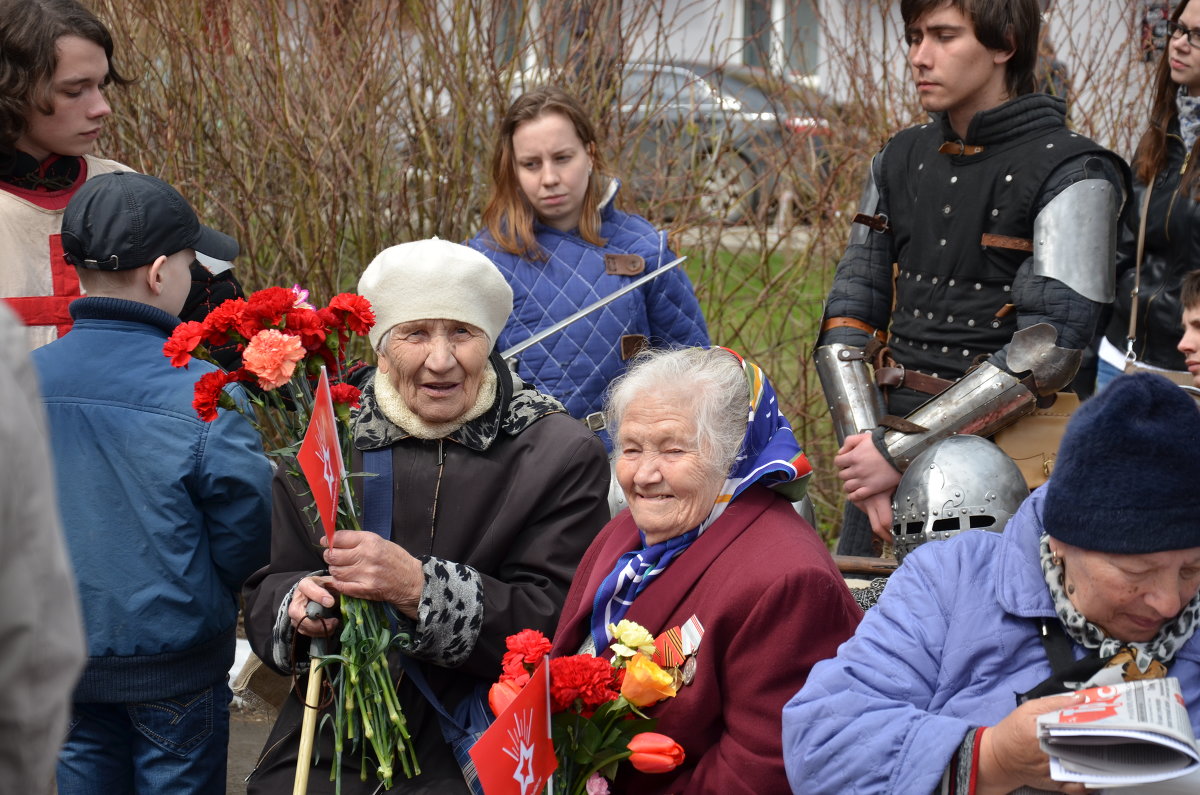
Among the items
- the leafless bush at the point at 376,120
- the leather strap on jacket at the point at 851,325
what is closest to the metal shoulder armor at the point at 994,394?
the leather strap on jacket at the point at 851,325

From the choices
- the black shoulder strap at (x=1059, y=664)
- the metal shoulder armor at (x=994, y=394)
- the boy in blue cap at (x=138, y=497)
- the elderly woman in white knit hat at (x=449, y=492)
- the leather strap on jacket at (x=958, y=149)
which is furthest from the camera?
the leather strap on jacket at (x=958, y=149)

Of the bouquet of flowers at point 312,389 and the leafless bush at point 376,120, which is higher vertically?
the leafless bush at point 376,120

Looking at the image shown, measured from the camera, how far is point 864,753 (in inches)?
92.4

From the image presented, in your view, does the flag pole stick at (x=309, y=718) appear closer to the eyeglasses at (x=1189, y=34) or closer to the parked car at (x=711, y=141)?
the eyeglasses at (x=1189, y=34)

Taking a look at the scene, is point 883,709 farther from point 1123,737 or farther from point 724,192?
point 724,192

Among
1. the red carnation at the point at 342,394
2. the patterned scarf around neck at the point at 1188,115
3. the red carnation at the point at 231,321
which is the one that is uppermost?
the patterned scarf around neck at the point at 1188,115

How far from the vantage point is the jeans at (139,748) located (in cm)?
323

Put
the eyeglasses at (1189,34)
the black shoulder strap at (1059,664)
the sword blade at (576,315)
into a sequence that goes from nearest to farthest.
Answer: the black shoulder strap at (1059,664) < the eyeglasses at (1189,34) < the sword blade at (576,315)

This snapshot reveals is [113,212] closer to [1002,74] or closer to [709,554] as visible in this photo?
[709,554]

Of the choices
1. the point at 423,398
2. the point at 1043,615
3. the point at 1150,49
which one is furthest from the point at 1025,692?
the point at 1150,49

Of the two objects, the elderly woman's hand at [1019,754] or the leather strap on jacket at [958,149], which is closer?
the elderly woman's hand at [1019,754]

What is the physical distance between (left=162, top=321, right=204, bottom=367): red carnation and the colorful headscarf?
0.97 meters

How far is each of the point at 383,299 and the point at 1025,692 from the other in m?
1.67

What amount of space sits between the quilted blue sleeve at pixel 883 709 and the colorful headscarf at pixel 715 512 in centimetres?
46
